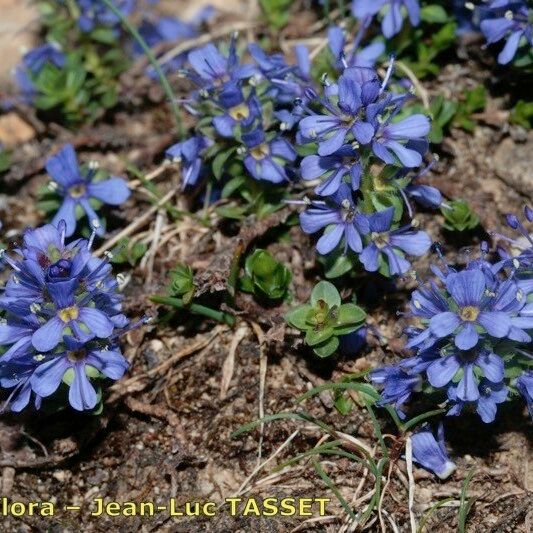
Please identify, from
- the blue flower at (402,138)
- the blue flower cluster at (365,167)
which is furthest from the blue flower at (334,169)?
the blue flower at (402,138)

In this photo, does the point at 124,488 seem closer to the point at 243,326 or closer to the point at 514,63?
the point at 243,326

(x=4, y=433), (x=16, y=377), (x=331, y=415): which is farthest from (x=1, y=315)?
(x=331, y=415)

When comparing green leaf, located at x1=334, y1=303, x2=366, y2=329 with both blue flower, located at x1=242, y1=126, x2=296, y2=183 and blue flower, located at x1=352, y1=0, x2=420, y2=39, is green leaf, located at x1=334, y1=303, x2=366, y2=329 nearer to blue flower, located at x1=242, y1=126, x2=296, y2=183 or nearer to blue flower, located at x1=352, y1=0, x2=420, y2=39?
blue flower, located at x1=242, y1=126, x2=296, y2=183

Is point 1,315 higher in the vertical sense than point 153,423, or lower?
higher

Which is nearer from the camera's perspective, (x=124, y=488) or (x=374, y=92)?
(x=374, y=92)

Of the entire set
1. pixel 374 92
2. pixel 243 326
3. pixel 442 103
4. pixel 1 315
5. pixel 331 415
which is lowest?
pixel 331 415

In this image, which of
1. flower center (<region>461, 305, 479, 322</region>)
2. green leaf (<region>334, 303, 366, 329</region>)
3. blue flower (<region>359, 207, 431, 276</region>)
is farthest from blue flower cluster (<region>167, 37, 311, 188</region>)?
flower center (<region>461, 305, 479, 322</region>)
